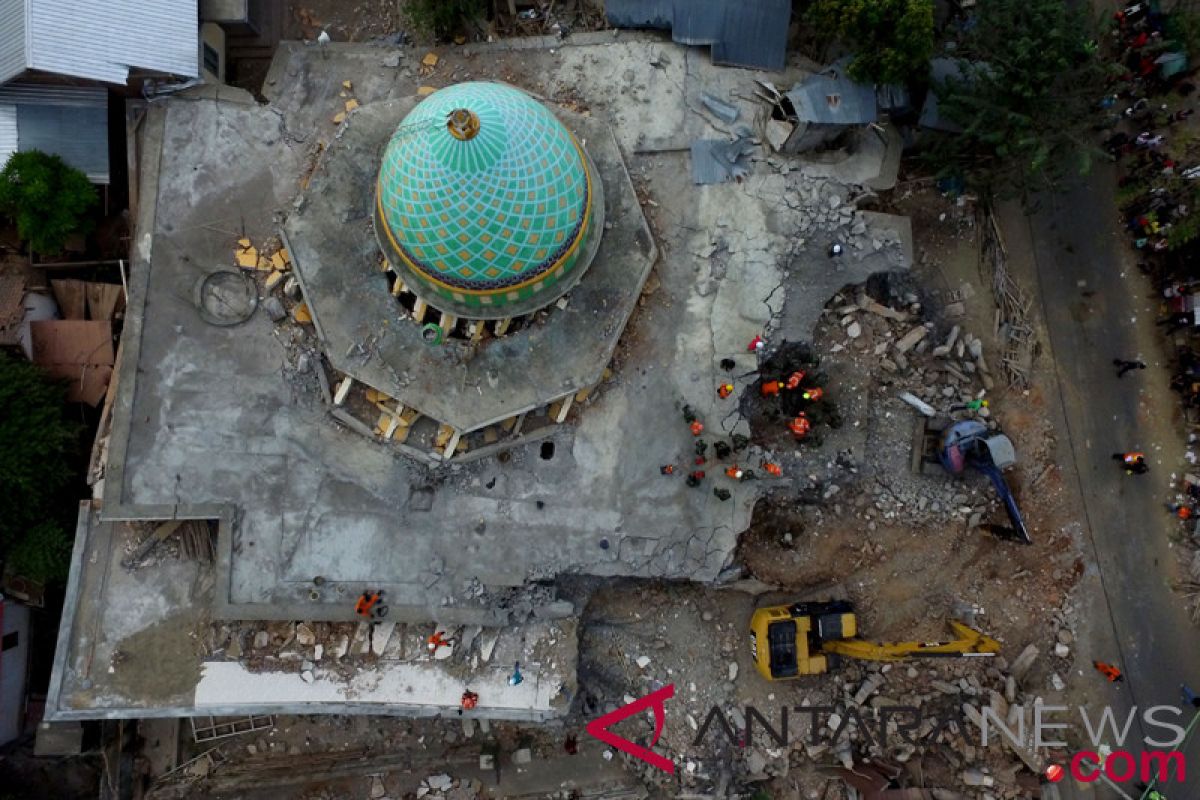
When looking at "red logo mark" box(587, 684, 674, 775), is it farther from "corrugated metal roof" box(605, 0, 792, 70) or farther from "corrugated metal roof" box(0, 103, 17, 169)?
"corrugated metal roof" box(0, 103, 17, 169)

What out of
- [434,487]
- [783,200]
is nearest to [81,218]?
[434,487]

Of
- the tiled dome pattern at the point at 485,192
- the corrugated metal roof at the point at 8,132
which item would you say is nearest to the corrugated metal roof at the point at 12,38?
the corrugated metal roof at the point at 8,132

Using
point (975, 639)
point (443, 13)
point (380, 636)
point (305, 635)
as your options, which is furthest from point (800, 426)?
point (443, 13)

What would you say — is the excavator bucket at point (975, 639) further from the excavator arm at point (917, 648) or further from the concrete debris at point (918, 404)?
the concrete debris at point (918, 404)

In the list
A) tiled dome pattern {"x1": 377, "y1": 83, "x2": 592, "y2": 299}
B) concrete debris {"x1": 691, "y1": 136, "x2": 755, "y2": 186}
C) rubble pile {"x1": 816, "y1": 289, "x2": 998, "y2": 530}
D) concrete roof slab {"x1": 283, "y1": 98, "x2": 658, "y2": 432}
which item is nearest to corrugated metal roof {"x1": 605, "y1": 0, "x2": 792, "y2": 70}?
concrete debris {"x1": 691, "y1": 136, "x2": 755, "y2": 186}

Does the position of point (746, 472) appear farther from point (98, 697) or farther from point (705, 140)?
point (98, 697)
